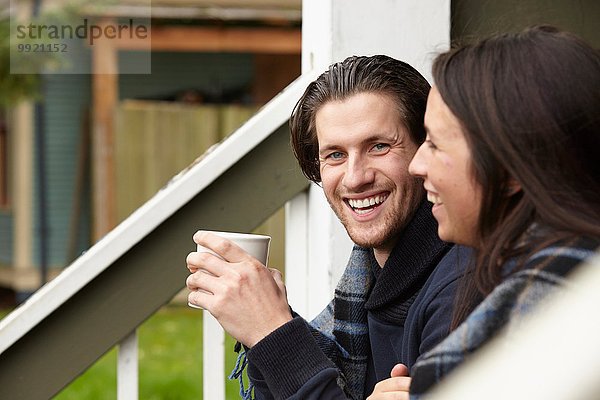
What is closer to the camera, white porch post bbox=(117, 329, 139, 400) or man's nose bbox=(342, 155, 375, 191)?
man's nose bbox=(342, 155, 375, 191)

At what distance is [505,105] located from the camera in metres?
1.31

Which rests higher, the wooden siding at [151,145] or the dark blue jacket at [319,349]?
the dark blue jacket at [319,349]

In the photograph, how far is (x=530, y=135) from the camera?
129 centimetres

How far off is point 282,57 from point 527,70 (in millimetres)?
9675

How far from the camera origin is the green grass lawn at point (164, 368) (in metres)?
6.19

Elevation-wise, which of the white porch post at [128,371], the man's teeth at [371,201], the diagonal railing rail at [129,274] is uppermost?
the man's teeth at [371,201]

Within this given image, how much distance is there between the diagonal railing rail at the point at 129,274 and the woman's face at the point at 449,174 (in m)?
0.91

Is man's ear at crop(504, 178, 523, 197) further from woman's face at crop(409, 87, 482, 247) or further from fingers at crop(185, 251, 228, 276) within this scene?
fingers at crop(185, 251, 228, 276)

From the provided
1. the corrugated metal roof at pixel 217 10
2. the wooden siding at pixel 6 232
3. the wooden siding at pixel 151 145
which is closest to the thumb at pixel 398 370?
the wooden siding at pixel 151 145

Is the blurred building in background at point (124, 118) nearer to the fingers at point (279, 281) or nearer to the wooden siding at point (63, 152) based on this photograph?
the wooden siding at point (63, 152)

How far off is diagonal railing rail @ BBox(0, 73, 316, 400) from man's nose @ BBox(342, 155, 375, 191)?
478mm

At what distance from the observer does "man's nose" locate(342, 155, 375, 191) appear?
1.87 m

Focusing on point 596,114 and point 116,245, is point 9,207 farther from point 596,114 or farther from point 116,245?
point 596,114

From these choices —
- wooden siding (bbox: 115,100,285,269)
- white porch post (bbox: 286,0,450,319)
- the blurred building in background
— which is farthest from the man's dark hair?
wooden siding (bbox: 115,100,285,269)
